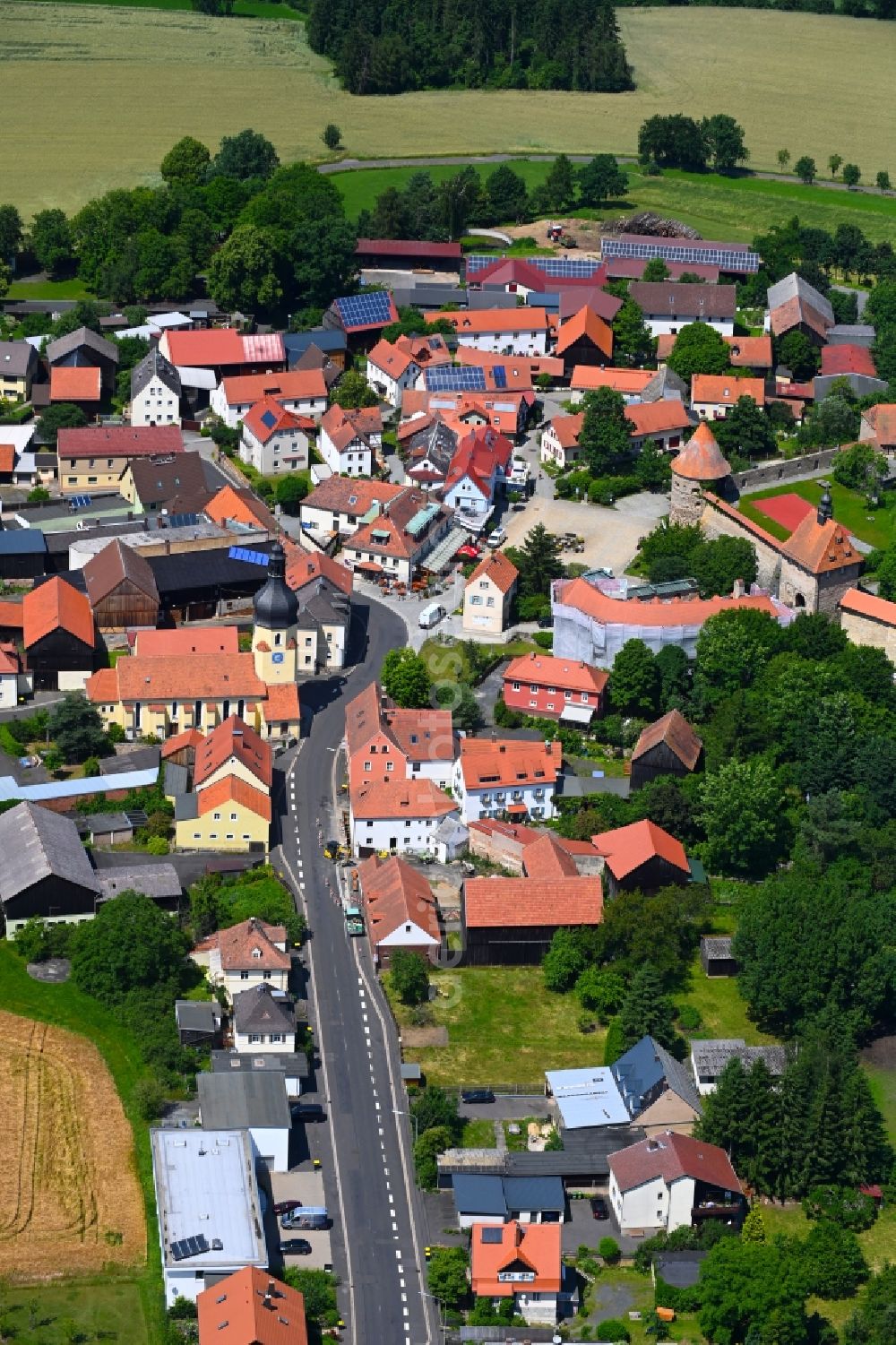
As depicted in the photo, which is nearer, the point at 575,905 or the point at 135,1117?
the point at 135,1117

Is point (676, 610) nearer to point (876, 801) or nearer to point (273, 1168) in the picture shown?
point (876, 801)

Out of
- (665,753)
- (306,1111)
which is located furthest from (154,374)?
(306,1111)

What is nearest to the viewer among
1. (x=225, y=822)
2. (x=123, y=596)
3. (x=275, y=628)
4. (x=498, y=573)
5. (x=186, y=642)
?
(x=225, y=822)

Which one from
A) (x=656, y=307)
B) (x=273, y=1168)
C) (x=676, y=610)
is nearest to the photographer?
(x=273, y=1168)

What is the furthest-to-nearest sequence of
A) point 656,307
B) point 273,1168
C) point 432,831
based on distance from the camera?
point 656,307, point 432,831, point 273,1168

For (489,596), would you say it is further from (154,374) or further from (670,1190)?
(670,1190)

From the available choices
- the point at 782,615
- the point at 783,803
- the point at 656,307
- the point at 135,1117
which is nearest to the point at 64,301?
the point at 656,307

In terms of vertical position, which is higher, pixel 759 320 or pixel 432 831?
pixel 759 320
